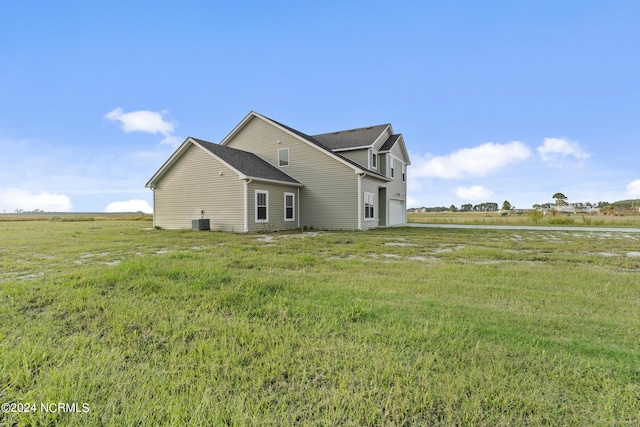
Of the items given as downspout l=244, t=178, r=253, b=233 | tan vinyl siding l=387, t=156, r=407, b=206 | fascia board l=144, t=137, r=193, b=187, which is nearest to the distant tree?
tan vinyl siding l=387, t=156, r=407, b=206

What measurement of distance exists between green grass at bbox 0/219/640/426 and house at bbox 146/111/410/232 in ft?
30.7

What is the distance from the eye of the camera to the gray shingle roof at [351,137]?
18.4 metres

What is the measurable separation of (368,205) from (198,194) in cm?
929

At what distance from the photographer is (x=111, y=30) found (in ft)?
40.5

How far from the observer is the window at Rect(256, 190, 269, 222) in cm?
1391

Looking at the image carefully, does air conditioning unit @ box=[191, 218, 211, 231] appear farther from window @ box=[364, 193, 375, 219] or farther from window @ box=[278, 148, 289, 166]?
window @ box=[364, 193, 375, 219]

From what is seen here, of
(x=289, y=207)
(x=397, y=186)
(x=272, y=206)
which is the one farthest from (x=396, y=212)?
(x=272, y=206)

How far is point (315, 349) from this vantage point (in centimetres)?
217

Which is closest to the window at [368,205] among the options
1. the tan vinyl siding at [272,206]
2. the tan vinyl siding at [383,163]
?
the tan vinyl siding at [383,163]

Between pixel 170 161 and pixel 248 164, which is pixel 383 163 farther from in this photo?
pixel 170 161

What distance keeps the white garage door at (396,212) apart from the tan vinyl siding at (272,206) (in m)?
7.57

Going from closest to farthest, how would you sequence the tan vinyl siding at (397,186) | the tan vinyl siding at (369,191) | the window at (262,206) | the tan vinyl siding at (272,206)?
1. the tan vinyl siding at (272,206)
2. the window at (262,206)
3. the tan vinyl siding at (369,191)
4. the tan vinyl siding at (397,186)

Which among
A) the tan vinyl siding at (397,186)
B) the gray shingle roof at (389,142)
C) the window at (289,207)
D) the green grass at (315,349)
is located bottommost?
the green grass at (315,349)

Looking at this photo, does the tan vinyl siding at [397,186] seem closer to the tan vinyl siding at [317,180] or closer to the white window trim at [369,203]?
the white window trim at [369,203]
